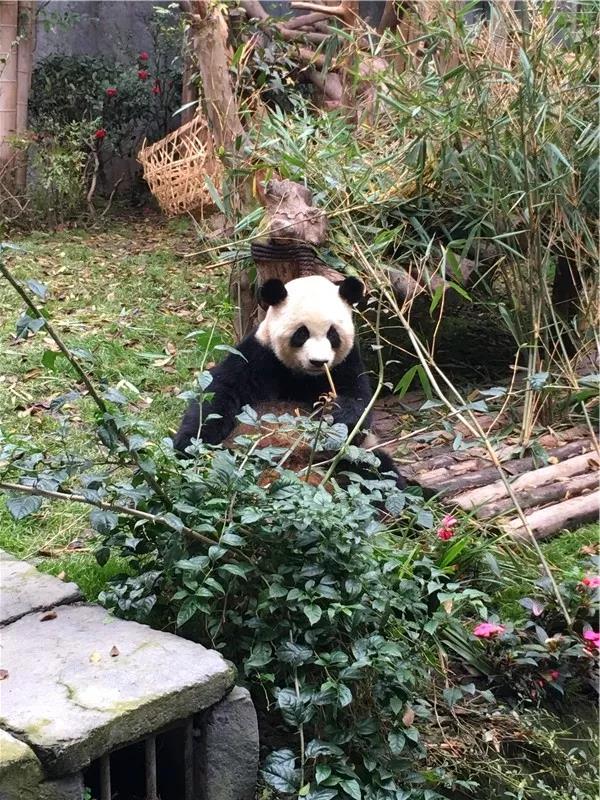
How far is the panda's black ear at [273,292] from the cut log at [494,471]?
3.26 feet

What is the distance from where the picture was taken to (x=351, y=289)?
369 cm

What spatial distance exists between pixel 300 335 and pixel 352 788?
1883mm

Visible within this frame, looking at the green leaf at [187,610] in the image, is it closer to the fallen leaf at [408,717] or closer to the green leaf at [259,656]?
the green leaf at [259,656]

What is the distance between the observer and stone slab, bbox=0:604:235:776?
1973mm

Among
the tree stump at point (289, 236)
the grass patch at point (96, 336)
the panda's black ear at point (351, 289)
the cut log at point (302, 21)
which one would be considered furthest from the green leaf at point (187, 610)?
the cut log at point (302, 21)

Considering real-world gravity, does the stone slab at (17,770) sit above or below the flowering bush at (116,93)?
below

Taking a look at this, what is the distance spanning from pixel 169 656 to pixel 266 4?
8.17 m

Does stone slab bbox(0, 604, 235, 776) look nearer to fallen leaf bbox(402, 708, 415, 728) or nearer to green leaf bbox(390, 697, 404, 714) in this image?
green leaf bbox(390, 697, 404, 714)

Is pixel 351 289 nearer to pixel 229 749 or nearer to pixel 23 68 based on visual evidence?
pixel 229 749

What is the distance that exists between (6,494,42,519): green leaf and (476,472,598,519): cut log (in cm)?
195

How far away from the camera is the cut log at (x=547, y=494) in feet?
12.0

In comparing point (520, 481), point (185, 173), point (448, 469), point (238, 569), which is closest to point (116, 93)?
point (185, 173)

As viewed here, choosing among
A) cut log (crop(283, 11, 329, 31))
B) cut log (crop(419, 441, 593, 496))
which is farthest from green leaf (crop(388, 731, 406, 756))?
cut log (crop(283, 11, 329, 31))

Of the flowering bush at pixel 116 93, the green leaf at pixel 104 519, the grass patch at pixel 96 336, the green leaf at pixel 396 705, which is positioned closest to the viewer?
the green leaf at pixel 104 519
